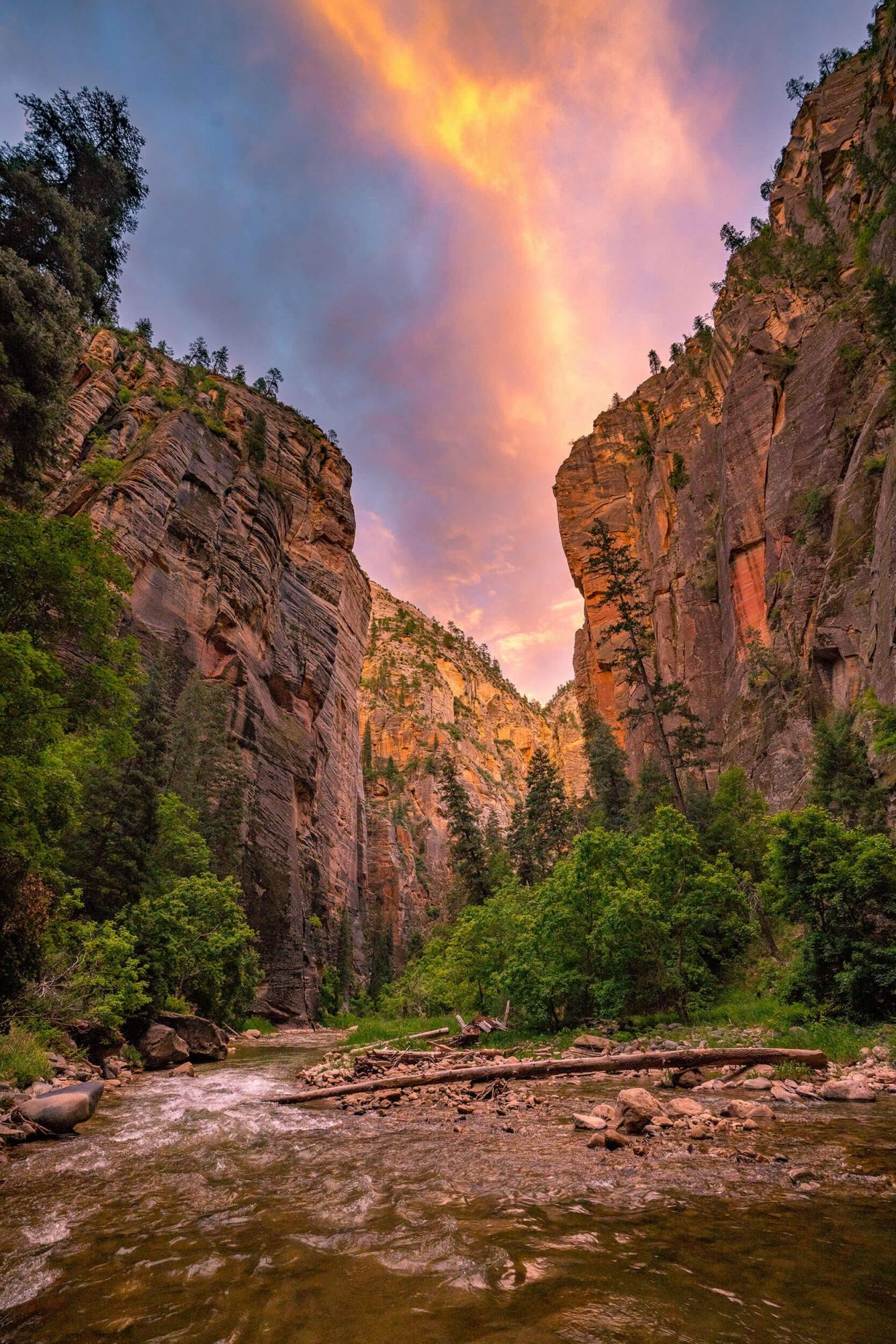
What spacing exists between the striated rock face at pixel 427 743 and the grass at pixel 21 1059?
50.5 metres

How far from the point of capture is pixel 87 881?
2038 cm

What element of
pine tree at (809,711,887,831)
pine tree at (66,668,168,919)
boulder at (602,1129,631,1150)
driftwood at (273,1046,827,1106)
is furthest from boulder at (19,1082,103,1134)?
pine tree at (809,711,887,831)

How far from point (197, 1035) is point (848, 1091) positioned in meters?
17.7

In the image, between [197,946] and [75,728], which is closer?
[75,728]

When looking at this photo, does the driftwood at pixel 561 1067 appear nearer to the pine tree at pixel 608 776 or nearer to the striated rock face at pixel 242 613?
the striated rock face at pixel 242 613

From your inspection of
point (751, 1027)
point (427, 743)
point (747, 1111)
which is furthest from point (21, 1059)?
point (427, 743)

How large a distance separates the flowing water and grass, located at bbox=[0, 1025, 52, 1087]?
11.3 feet

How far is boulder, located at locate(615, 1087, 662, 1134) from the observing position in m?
6.88

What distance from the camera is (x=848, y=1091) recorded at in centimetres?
783

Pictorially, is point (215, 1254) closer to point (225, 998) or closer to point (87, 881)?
point (87, 881)

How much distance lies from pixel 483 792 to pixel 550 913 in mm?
101790

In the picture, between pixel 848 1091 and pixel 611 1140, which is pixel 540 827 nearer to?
pixel 848 1091

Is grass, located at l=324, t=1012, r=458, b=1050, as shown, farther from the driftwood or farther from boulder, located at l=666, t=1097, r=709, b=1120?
boulder, located at l=666, t=1097, r=709, b=1120

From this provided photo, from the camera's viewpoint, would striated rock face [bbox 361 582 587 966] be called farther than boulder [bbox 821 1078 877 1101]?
Yes
